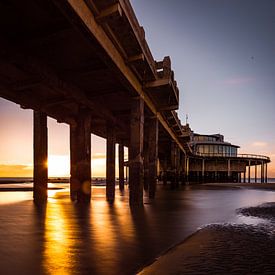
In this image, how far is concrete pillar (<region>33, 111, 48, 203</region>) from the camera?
13703 mm

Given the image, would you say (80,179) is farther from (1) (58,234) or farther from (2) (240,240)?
(2) (240,240)

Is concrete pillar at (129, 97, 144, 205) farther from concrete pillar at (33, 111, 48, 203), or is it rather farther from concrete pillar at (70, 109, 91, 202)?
concrete pillar at (33, 111, 48, 203)

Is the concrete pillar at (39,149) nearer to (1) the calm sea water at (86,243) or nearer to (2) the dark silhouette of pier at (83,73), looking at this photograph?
(2) the dark silhouette of pier at (83,73)

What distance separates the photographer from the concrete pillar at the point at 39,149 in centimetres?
1370

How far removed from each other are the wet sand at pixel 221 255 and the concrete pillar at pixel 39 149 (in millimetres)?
9384

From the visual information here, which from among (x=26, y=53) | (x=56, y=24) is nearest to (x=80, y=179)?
(x=26, y=53)

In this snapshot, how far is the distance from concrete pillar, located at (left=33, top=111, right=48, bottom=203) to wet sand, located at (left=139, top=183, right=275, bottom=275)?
9.38 meters

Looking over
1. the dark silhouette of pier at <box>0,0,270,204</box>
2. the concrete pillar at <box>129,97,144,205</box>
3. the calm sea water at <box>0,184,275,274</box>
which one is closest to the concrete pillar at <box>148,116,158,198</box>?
the dark silhouette of pier at <box>0,0,270,204</box>

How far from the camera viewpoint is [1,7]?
6.76 metres

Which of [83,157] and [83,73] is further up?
[83,73]

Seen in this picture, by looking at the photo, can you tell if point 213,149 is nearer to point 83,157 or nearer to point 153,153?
point 153,153

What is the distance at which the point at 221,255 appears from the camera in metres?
4.41

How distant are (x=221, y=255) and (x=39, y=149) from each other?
36.0ft

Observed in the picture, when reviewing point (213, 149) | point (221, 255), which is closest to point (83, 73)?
point (221, 255)
